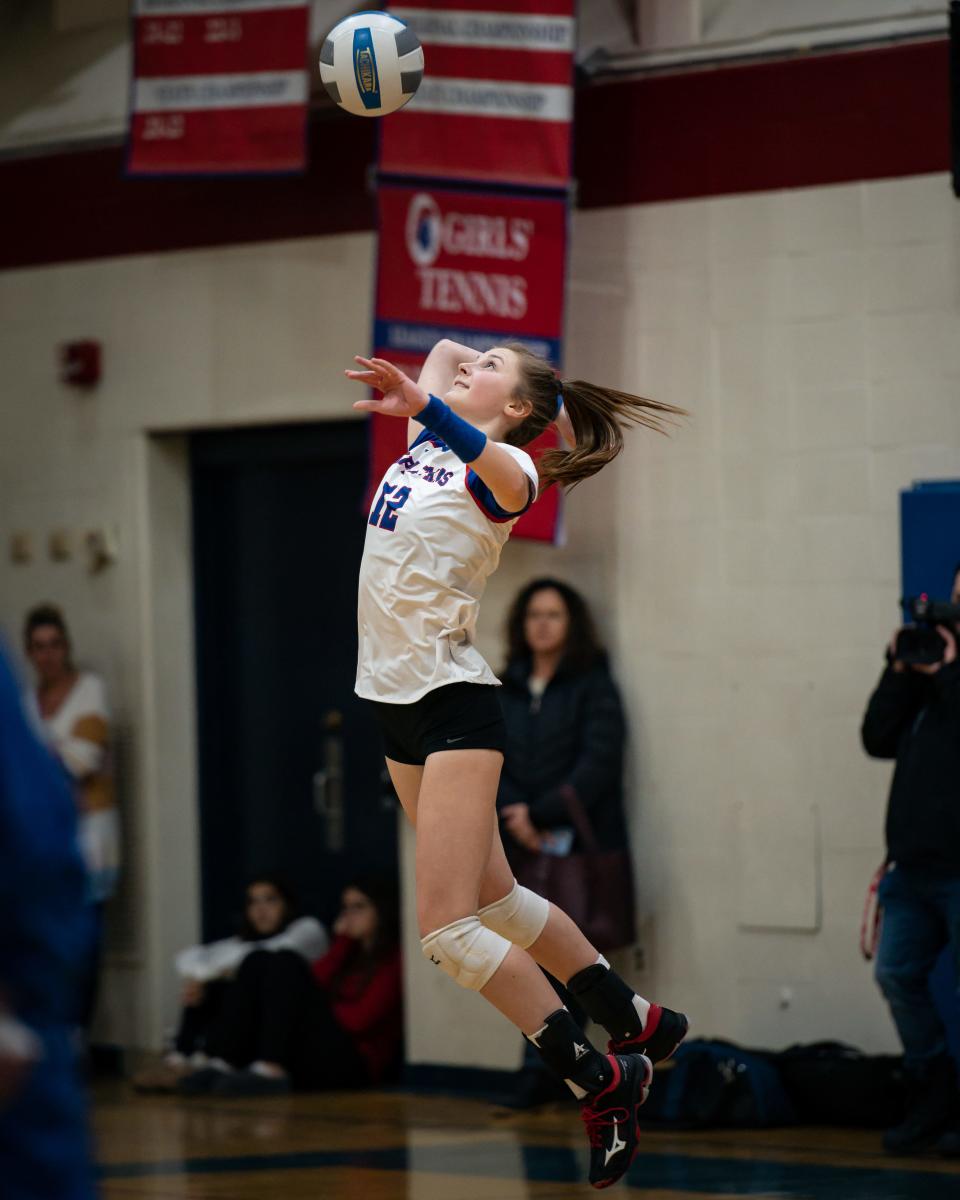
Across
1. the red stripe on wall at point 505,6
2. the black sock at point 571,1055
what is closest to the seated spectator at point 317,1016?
the red stripe on wall at point 505,6

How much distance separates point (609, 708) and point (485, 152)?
7.10 ft

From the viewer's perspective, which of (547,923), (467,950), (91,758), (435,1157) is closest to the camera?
(467,950)

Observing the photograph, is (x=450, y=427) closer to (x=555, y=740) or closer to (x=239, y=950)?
(x=555, y=740)

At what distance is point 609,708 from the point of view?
7402mm

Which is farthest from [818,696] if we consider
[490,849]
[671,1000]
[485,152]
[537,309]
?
[490,849]

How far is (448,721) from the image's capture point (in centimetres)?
432

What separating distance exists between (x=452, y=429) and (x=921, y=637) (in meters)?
2.55

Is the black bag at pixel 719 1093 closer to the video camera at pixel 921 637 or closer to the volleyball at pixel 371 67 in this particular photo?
the video camera at pixel 921 637

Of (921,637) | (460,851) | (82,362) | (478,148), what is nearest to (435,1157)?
(921,637)

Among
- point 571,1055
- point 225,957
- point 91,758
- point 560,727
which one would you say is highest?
point 560,727

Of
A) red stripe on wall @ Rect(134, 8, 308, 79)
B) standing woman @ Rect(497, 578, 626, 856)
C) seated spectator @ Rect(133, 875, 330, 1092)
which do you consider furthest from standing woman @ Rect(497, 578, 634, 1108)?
red stripe on wall @ Rect(134, 8, 308, 79)

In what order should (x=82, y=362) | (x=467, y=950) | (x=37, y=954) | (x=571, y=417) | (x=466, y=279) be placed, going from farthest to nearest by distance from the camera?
(x=82, y=362), (x=466, y=279), (x=571, y=417), (x=467, y=950), (x=37, y=954)

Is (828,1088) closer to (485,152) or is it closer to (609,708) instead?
(609,708)

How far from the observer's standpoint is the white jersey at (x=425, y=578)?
4.34m
